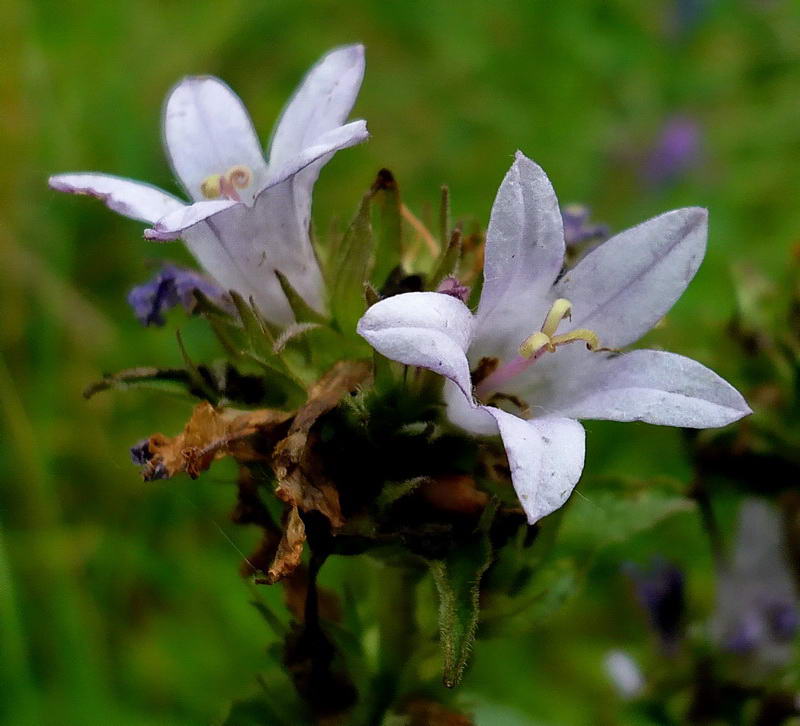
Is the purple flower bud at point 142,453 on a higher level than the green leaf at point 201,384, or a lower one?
lower

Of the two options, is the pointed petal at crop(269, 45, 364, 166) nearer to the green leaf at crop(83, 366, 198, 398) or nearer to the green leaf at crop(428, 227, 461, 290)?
the green leaf at crop(428, 227, 461, 290)

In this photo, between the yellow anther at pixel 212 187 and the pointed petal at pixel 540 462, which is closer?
the pointed petal at pixel 540 462

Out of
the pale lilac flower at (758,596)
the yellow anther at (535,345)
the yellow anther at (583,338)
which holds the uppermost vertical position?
the yellow anther at (535,345)

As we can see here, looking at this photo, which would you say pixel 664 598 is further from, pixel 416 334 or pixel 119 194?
pixel 119 194

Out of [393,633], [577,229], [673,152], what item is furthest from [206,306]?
[673,152]

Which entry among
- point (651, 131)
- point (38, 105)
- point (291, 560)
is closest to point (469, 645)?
point (291, 560)

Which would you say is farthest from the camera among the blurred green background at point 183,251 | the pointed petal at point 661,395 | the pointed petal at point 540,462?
the blurred green background at point 183,251

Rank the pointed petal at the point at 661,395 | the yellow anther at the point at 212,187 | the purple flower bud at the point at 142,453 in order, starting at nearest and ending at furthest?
the pointed petal at the point at 661,395
the purple flower bud at the point at 142,453
the yellow anther at the point at 212,187

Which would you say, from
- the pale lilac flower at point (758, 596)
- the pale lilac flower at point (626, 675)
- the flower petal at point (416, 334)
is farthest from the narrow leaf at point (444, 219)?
the pale lilac flower at point (626, 675)

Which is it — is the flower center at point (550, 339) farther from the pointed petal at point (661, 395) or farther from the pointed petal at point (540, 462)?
the pointed petal at point (540, 462)
